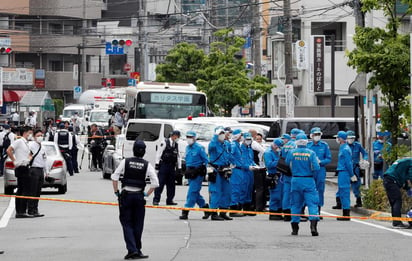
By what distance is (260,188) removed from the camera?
21.7m

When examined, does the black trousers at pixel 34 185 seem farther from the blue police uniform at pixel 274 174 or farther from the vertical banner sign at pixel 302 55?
the vertical banner sign at pixel 302 55

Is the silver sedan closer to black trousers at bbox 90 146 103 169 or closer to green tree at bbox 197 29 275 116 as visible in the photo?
black trousers at bbox 90 146 103 169

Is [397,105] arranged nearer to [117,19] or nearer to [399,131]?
[399,131]

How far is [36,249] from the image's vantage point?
51.2 ft

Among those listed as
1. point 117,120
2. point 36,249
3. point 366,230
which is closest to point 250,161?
point 366,230

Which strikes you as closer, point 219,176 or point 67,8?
point 219,176

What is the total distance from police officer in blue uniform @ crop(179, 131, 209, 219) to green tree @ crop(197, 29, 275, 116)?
3011cm

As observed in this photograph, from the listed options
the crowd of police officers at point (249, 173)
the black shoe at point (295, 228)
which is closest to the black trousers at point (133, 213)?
the black shoe at point (295, 228)

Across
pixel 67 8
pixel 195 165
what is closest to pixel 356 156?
pixel 195 165

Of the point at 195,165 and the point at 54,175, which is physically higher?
the point at 195,165

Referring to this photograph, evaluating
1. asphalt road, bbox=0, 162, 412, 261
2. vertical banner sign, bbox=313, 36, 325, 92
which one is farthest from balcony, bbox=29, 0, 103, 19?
asphalt road, bbox=0, 162, 412, 261

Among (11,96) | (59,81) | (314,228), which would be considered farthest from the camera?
(59,81)

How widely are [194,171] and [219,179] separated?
58 cm

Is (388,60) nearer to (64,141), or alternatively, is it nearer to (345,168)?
(345,168)
